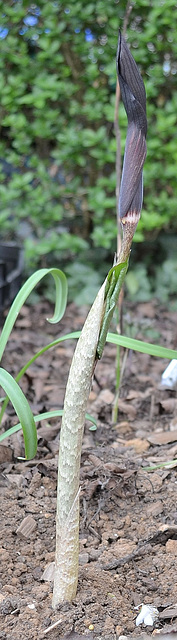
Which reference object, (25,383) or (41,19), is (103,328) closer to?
(25,383)

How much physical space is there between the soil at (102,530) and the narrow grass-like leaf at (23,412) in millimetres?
232

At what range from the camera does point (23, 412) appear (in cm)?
111

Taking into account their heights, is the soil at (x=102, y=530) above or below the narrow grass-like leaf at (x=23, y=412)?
below

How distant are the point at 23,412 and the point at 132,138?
1.66ft

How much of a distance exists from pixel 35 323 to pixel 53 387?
3.46ft

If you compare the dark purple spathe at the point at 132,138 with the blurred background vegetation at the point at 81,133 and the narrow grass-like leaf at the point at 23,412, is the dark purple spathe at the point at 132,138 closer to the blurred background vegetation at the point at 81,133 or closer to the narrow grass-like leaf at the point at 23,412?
the narrow grass-like leaf at the point at 23,412

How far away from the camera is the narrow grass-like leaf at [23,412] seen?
3.65ft

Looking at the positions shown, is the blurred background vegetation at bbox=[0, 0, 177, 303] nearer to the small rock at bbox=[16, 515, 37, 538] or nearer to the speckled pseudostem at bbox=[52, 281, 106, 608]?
the small rock at bbox=[16, 515, 37, 538]

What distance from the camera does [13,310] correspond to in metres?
1.44

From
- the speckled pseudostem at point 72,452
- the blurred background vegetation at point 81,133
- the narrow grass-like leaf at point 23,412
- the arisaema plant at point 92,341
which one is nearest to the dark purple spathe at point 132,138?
the arisaema plant at point 92,341

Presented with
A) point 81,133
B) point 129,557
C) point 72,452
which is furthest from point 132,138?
point 81,133

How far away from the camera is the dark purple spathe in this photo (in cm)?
85

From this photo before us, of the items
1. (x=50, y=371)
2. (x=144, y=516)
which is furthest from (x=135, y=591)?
(x=50, y=371)

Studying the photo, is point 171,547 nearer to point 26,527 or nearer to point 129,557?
point 129,557
